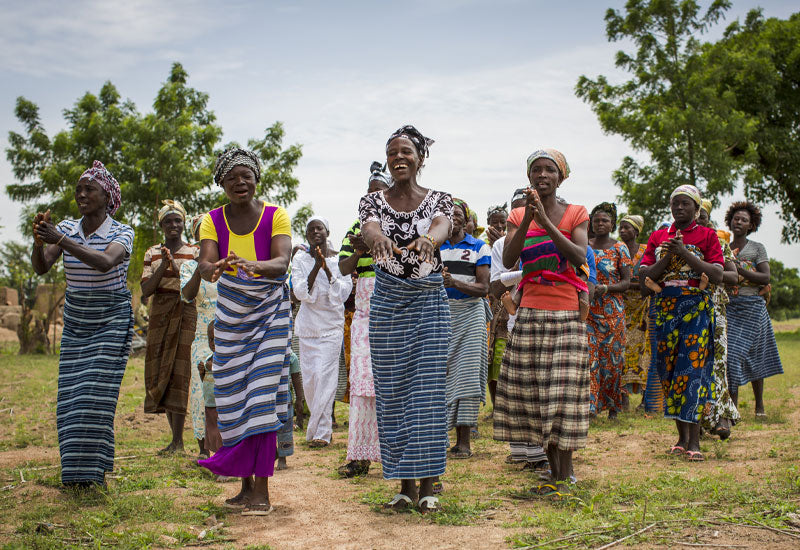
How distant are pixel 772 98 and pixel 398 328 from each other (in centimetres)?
2784

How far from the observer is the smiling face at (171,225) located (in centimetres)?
748

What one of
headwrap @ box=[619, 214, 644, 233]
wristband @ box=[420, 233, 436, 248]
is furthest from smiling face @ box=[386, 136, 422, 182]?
headwrap @ box=[619, 214, 644, 233]

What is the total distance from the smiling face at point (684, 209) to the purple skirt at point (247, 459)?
408cm

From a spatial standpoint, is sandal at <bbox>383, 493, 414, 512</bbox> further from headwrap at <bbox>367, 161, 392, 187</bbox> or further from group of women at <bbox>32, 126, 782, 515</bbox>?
headwrap at <bbox>367, 161, 392, 187</bbox>

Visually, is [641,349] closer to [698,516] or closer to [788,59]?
[698,516]

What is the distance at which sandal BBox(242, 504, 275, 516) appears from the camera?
4.79m

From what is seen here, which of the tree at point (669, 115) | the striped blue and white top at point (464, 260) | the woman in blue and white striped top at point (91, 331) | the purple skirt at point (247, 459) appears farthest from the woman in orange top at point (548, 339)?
the tree at point (669, 115)

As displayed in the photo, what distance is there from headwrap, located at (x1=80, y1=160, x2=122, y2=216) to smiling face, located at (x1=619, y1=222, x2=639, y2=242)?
6.59m

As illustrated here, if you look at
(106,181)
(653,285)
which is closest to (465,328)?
(653,285)

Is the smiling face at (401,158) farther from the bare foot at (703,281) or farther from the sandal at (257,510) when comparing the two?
the bare foot at (703,281)

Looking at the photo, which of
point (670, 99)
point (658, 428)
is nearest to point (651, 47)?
point (670, 99)

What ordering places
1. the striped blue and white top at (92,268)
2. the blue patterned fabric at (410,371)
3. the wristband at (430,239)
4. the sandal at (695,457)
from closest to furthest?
the wristband at (430,239) → the blue patterned fabric at (410,371) → the striped blue and white top at (92,268) → the sandal at (695,457)

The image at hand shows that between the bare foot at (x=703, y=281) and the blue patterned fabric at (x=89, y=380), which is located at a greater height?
the bare foot at (x=703, y=281)

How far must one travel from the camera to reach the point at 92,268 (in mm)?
5559
